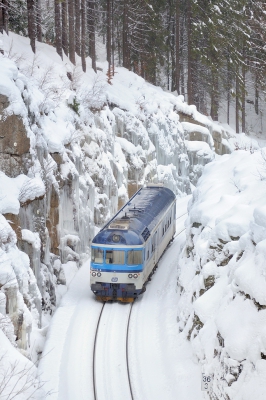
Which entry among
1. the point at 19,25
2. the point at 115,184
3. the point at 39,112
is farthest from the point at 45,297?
the point at 19,25

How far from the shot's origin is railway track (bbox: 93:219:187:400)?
488 inches

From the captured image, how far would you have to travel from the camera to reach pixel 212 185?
20.1 meters

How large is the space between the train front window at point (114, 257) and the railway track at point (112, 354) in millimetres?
1646

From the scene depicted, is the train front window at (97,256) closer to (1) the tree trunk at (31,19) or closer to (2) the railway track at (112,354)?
(2) the railway track at (112,354)

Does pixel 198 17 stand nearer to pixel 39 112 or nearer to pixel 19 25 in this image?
pixel 19 25

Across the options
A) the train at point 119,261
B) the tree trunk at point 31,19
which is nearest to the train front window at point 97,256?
the train at point 119,261

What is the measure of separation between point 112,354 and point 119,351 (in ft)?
0.92

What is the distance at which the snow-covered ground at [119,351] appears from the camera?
40.6 feet

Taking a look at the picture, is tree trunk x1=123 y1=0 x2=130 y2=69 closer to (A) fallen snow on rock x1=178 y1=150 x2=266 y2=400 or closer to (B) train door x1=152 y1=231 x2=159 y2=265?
(A) fallen snow on rock x1=178 y1=150 x2=266 y2=400

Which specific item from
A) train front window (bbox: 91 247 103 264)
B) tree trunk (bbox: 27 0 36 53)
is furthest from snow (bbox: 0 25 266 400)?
train front window (bbox: 91 247 103 264)

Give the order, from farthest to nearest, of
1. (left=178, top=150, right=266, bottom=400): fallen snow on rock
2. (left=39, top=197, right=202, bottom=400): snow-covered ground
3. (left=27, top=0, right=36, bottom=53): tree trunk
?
(left=27, top=0, right=36, bottom=53): tree trunk, (left=39, top=197, right=202, bottom=400): snow-covered ground, (left=178, top=150, right=266, bottom=400): fallen snow on rock

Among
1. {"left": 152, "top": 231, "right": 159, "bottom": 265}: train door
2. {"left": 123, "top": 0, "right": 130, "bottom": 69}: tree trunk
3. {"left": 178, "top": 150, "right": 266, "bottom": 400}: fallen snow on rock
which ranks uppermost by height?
{"left": 123, "top": 0, "right": 130, "bottom": 69}: tree trunk

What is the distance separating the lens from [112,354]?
14.2m

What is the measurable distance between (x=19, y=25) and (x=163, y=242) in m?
18.5
